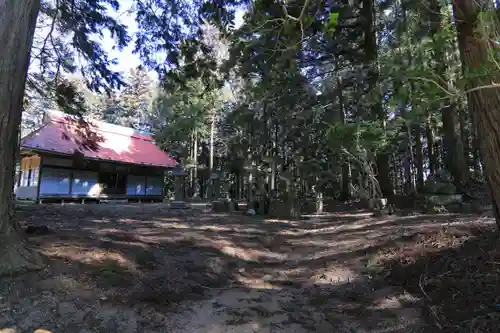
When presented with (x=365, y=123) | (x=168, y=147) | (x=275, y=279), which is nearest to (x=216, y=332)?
(x=275, y=279)

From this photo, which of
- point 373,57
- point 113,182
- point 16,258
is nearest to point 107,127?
point 113,182

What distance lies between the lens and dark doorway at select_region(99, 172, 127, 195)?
19398mm

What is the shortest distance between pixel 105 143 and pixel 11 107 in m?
17.6

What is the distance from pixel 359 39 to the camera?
14.3 meters

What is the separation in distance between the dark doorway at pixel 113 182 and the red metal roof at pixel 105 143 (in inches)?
54.9

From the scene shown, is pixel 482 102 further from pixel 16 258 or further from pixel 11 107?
pixel 16 258

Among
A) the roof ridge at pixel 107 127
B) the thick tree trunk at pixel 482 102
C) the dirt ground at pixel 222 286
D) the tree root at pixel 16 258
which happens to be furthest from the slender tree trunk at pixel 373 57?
the roof ridge at pixel 107 127

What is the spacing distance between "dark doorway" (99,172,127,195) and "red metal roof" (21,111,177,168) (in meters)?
1.39

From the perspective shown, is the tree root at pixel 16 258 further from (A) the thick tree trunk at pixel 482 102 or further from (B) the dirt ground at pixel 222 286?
(A) the thick tree trunk at pixel 482 102

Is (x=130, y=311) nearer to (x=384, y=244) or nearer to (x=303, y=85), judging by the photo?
(x=384, y=244)

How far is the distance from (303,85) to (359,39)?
120 inches

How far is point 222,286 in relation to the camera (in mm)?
4918

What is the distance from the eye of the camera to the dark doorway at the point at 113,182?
63.6 ft

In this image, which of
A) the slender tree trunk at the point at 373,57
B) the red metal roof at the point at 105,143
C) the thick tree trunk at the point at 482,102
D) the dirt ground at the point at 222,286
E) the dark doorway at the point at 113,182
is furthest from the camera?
the dark doorway at the point at 113,182
